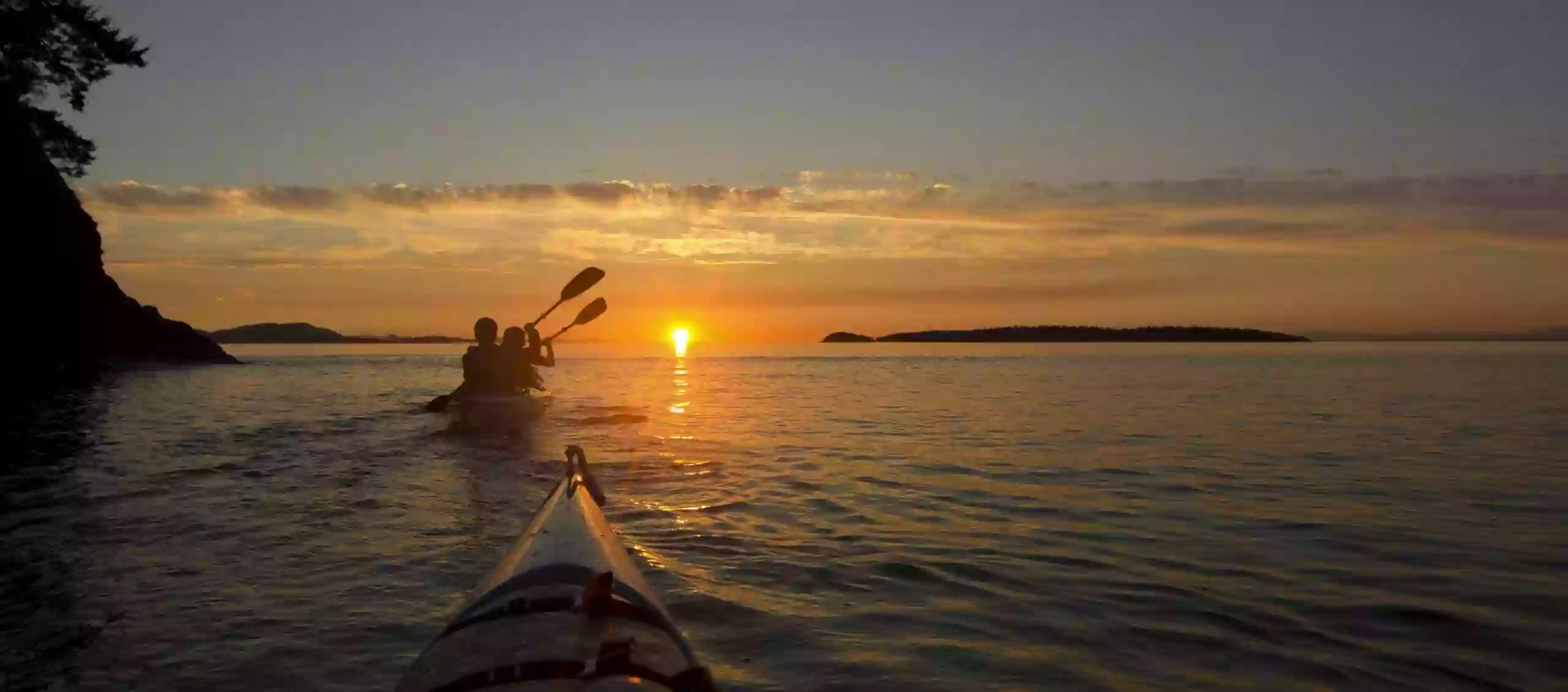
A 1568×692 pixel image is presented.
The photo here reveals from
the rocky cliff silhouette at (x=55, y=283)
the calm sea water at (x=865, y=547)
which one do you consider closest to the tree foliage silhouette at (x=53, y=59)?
the rocky cliff silhouette at (x=55, y=283)

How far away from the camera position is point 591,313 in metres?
23.1

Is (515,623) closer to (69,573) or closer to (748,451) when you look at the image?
(69,573)

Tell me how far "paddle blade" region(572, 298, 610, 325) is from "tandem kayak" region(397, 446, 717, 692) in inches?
723

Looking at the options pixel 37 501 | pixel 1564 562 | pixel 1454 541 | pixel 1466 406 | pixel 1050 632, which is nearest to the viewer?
pixel 1050 632

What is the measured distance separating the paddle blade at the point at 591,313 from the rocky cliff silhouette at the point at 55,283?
643 inches

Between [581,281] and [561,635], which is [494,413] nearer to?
[581,281]

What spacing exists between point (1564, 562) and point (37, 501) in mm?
14166

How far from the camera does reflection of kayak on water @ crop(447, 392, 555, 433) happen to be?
16.9 meters

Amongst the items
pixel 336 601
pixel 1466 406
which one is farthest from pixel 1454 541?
pixel 1466 406

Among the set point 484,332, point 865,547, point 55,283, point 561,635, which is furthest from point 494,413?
point 55,283

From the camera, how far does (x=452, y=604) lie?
6277 millimetres

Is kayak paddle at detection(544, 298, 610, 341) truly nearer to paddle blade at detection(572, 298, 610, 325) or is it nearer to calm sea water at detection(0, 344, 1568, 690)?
paddle blade at detection(572, 298, 610, 325)

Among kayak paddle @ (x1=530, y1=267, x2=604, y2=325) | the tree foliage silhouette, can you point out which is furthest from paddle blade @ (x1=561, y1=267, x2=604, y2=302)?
the tree foliage silhouette

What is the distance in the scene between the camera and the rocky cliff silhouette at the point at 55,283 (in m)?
25.5
